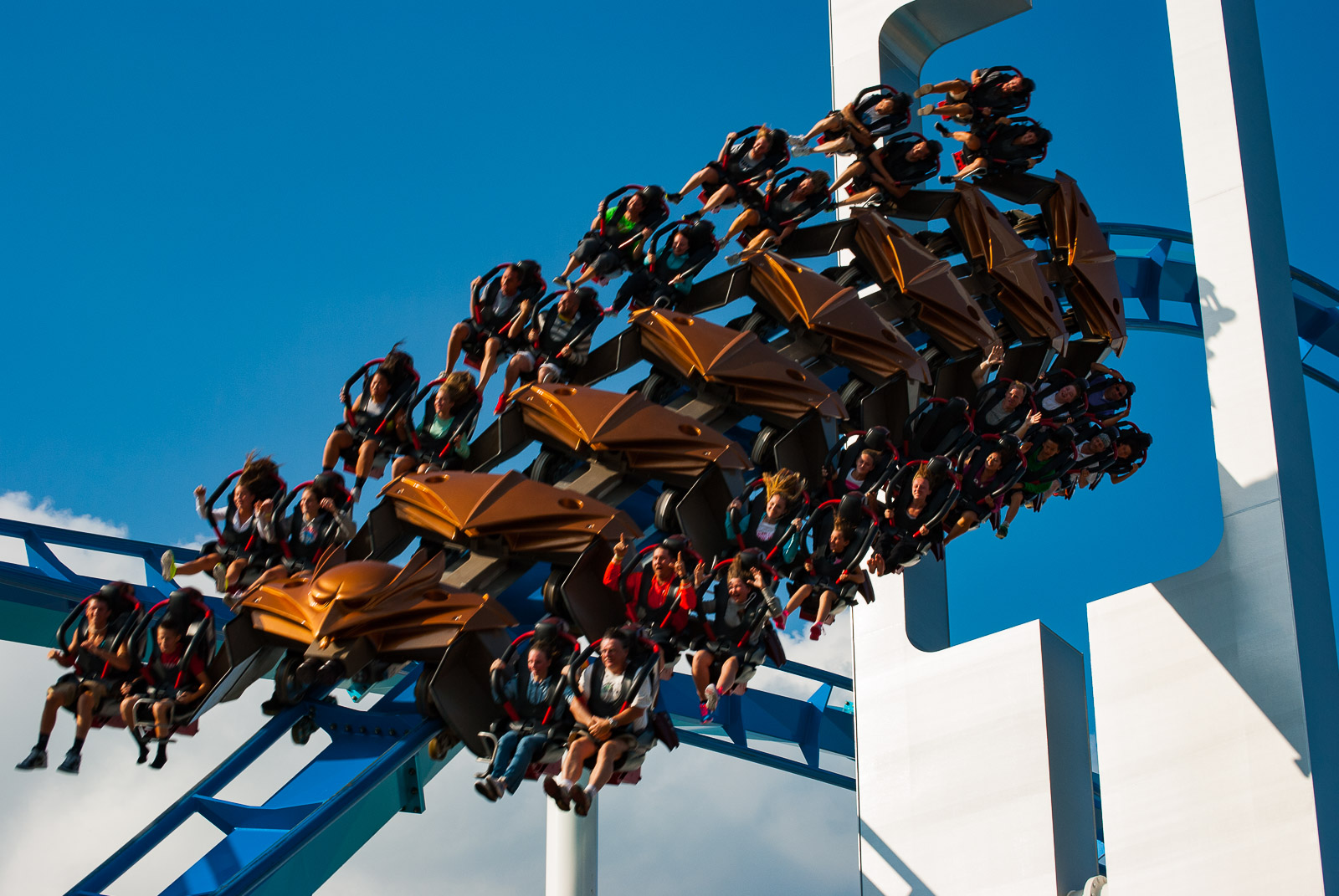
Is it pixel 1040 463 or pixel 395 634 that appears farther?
pixel 1040 463

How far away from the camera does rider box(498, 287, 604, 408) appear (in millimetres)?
9250

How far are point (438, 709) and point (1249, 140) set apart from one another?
8512mm

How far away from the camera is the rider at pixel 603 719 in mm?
6656

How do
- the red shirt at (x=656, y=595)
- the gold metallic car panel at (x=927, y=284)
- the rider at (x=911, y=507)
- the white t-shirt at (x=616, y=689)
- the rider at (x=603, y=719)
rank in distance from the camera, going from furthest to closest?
the gold metallic car panel at (x=927, y=284)
the rider at (x=911, y=507)
the red shirt at (x=656, y=595)
the white t-shirt at (x=616, y=689)
the rider at (x=603, y=719)

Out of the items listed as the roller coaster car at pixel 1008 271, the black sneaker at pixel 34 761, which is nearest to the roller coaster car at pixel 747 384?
the roller coaster car at pixel 1008 271

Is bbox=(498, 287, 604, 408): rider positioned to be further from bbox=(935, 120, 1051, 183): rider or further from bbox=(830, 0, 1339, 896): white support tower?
bbox=(830, 0, 1339, 896): white support tower

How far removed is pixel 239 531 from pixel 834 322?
12.8 ft

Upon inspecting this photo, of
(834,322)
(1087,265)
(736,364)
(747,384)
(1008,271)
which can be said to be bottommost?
(747,384)

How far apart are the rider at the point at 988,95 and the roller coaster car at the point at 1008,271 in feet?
2.99

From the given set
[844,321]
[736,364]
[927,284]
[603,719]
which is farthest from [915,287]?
[603,719]

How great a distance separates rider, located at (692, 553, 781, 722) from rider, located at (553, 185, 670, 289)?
3141mm

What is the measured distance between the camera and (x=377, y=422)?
877cm

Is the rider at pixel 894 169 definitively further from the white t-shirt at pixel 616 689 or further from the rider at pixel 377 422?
the white t-shirt at pixel 616 689

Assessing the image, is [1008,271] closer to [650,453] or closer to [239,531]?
[650,453]
